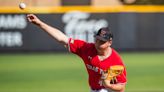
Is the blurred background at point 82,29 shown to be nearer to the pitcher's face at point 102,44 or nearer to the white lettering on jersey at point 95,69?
the white lettering on jersey at point 95,69

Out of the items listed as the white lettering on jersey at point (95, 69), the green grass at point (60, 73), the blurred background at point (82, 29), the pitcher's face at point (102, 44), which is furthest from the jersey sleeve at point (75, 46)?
the blurred background at point (82, 29)

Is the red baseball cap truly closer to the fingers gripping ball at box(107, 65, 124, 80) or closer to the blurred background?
the fingers gripping ball at box(107, 65, 124, 80)

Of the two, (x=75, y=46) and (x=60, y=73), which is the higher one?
(x=75, y=46)

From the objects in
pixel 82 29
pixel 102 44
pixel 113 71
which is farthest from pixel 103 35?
pixel 82 29

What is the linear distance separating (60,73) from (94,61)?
29.7 ft

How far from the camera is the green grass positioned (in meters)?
14.2

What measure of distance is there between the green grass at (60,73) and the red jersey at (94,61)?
5.80 m

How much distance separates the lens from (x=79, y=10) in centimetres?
2164

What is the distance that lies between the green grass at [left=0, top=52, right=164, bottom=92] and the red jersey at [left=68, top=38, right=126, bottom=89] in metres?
5.80

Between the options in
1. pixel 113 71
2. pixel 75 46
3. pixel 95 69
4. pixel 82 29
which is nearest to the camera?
pixel 113 71

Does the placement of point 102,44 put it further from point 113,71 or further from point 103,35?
point 113,71

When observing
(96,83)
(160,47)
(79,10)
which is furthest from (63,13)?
(96,83)

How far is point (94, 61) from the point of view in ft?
25.0

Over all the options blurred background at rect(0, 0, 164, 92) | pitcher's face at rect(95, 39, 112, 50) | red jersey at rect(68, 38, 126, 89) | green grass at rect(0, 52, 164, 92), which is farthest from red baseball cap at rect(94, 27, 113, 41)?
blurred background at rect(0, 0, 164, 92)
